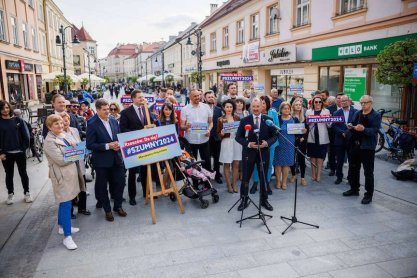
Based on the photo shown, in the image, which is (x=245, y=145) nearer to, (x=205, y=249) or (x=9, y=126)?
(x=205, y=249)

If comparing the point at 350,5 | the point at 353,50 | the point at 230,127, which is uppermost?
the point at 350,5

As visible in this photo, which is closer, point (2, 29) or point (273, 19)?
point (273, 19)

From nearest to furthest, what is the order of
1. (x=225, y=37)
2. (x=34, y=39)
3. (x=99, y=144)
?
(x=99, y=144) → (x=225, y=37) → (x=34, y=39)

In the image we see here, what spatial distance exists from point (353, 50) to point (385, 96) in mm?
2186

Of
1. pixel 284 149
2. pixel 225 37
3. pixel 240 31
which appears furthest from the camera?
pixel 225 37

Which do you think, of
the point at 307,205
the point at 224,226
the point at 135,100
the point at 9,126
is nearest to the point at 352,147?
the point at 307,205

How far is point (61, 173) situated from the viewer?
4258mm

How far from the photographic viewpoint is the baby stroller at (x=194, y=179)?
5650 mm

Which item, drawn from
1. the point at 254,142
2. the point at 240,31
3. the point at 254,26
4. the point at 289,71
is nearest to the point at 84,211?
the point at 254,142

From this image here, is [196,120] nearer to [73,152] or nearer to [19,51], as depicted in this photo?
[73,152]

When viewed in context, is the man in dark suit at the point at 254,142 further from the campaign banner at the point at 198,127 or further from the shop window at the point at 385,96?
the shop window at the point at 385,96

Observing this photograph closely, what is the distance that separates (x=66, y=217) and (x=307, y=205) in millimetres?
4014

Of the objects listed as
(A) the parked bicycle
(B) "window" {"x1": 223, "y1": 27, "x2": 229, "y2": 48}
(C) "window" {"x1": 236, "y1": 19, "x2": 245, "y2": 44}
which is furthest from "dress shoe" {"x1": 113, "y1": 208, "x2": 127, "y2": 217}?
(B) "window" {"x1": 223, "y1": 27, "x2": 229, "y2": 48}

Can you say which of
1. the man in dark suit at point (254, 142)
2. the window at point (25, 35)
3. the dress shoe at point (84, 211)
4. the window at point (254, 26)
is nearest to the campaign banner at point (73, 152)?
the dress shoe at point (84, 211)
